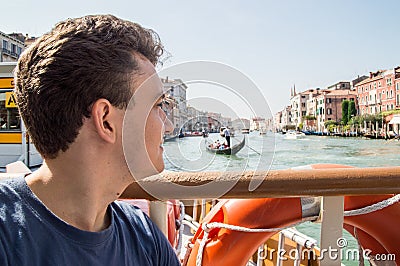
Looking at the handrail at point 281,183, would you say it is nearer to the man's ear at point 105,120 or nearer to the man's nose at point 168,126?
the man's nose at point 168,126

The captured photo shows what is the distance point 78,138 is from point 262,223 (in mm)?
795

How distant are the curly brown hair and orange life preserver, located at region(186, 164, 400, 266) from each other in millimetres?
735

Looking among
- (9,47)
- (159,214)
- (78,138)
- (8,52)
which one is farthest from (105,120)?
(9,47)

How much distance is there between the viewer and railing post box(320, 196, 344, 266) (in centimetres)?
119

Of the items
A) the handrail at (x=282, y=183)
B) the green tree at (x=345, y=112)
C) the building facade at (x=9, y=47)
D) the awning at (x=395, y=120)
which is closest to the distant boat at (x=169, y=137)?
the handrail at (x=282, y=183)

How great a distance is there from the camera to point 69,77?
2.29ft

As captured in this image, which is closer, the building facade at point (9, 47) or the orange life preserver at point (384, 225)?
the orange life preserver at point (384, 225)

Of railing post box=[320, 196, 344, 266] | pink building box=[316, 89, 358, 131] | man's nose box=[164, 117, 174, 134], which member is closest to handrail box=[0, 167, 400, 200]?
railing post box=[320, 196, 344, 266]

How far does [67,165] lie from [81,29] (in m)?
0.26

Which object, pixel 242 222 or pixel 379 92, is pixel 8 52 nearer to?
pixel 242 222

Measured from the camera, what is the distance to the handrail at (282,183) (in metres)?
1.06

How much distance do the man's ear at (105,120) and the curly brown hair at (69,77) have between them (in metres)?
0.01

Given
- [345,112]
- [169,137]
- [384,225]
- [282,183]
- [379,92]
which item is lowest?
[384,225]

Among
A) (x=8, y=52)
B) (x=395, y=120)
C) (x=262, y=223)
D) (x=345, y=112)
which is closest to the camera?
(x=262, y=223)
